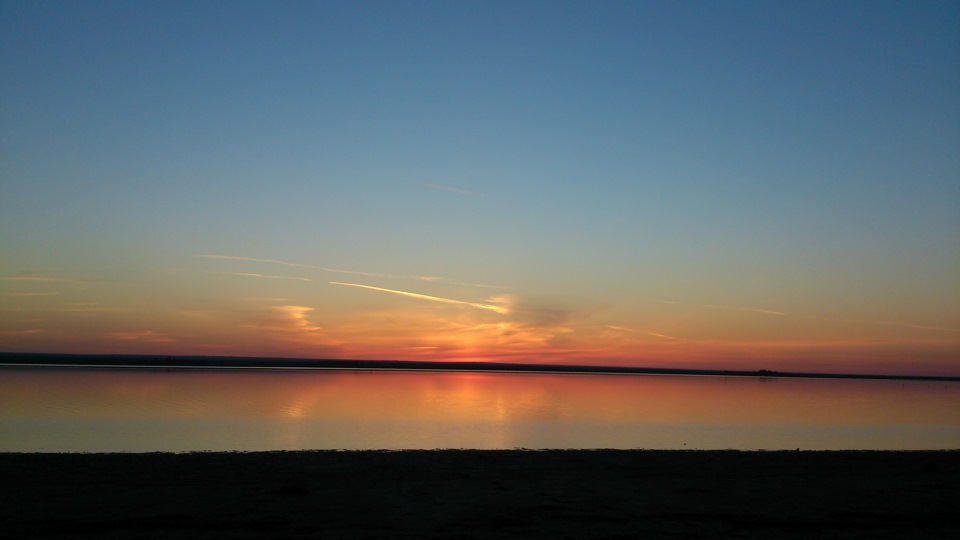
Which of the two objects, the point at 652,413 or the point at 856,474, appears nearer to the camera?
the point at 856,474

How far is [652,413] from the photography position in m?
41.1

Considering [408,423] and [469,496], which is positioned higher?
[469,496]

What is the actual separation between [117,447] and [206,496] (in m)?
10.5

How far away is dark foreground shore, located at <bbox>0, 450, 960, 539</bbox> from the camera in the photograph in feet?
35.1

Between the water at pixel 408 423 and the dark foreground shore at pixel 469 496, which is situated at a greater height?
the dark foreground shore at pixel 469 496

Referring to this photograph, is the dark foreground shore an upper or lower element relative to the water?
upper

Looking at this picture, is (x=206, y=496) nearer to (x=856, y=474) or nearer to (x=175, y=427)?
(x=856, y=474)

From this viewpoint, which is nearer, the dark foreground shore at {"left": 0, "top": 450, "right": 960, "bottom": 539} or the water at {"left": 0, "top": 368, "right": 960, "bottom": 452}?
the dark foreground shore at {"left": 0, "top": 450, "right": 960, "bottom": 539}

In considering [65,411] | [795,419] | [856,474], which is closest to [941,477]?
[856,474]

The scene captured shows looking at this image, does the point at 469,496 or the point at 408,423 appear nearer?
the point at 469,496

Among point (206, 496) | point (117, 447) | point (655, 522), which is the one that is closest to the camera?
point (655, 522)

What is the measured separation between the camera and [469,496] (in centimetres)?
1333

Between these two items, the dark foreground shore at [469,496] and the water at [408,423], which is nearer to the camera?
the dark foreground shore at [469,496]

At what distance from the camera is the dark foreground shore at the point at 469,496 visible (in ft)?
35.1
